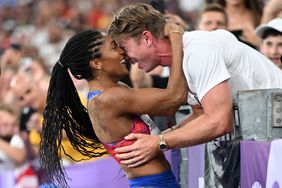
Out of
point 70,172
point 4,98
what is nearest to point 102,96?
point 70,172

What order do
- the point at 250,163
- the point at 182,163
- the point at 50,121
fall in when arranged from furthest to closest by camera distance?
the point at 182,163 < the point at 50,121 < the point at 250,163

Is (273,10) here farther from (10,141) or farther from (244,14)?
(10,141)

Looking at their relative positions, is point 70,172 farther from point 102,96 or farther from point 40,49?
point 40,49

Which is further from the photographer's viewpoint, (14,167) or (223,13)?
(14,167)

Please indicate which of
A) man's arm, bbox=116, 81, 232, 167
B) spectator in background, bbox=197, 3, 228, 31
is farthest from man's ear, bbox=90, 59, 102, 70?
spectator in background, bbox=197, 3, 228, 31

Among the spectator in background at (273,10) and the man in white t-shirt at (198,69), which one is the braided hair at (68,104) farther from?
the spectator in background at (273,10)

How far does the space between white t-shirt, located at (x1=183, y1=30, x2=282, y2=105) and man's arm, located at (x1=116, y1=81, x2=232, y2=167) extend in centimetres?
7

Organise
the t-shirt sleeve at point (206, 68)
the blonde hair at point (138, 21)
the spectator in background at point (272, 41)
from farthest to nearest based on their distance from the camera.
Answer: the spectator in background at point (272, 41)
the blonde hair at point (138, 21)
the t-shirt sleeve at point (206, 68)

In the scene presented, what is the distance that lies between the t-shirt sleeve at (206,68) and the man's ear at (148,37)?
0.35 m

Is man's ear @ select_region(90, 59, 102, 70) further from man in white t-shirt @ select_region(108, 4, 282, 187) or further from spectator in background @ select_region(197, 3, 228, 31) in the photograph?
spectator in background @ select_region(197, 3, 228, 31)

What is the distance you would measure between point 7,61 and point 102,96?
7.95m

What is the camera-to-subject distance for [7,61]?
1379 cm

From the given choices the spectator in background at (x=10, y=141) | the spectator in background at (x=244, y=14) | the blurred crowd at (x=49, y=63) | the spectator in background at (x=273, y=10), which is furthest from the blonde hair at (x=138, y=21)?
the spectator in background at (x=10, y=141)

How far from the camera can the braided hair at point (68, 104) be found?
624 cm
